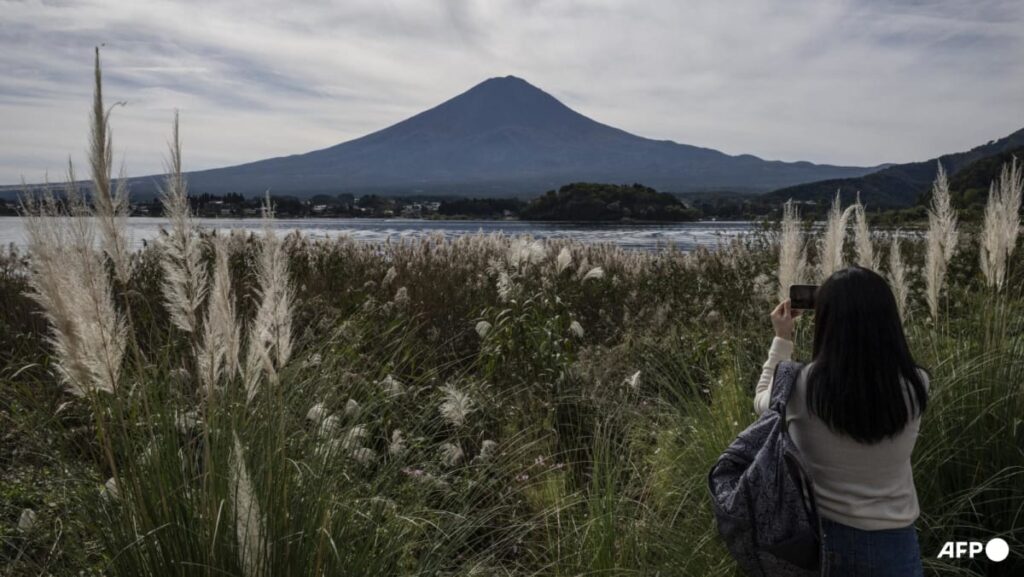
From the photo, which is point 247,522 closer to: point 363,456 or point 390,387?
point 363,456

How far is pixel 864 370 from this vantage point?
2.70 metres

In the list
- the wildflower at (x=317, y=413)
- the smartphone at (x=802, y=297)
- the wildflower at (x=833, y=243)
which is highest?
the wildflower at (x=833, y=243)

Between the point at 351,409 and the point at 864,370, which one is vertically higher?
the point at 864,370

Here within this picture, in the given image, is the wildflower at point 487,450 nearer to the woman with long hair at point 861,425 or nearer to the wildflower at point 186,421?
the wildflower at point 186,421

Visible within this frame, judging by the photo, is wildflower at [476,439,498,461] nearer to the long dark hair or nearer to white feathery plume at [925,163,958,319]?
the long dark hair

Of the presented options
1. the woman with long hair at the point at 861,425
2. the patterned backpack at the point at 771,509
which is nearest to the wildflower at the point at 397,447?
the patterned backpack at the point at 771,509

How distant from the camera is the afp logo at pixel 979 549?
11.9 feet

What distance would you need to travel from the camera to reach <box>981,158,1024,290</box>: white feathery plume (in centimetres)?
529

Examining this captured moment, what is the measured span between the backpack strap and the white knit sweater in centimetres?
4

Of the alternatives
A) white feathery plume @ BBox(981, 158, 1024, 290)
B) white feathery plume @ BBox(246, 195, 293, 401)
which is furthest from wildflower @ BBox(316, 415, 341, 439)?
white feathery plume @ BBox(981, 158, 1024, 290)

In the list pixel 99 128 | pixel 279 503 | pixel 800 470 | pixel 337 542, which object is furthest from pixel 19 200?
pixel 800 470

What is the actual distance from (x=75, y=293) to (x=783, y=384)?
2338 mm

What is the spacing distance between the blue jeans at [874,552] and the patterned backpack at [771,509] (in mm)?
217

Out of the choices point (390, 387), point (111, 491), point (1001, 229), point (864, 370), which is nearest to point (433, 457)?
point (390, 387)
